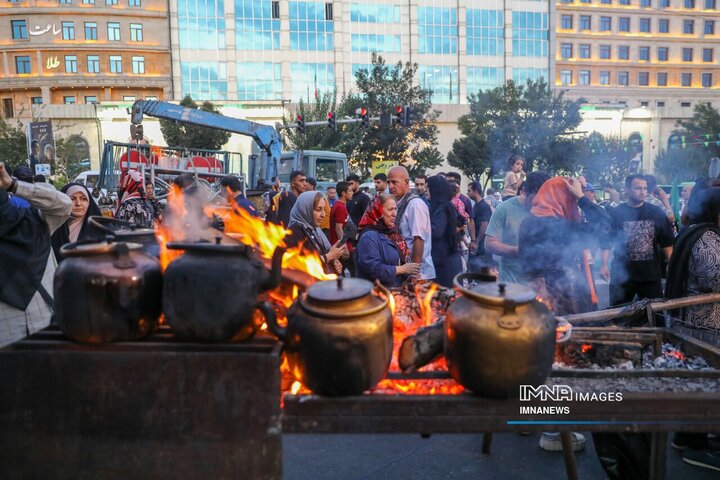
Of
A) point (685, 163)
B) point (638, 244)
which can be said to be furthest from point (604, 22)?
point (638, 244)

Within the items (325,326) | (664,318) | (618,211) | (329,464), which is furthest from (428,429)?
(618,211)

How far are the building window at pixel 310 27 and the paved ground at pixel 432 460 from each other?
145ft

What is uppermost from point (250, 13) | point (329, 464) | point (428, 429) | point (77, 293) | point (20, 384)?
point (250, 13)

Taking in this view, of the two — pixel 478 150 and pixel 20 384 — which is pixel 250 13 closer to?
pixel 478 150

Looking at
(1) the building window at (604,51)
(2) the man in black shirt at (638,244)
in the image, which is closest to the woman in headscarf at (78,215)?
(2) the man in black shirt at (638,244)

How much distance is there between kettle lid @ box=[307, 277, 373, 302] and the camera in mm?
2078

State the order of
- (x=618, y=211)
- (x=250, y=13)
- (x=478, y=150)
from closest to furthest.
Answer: (x=618, y=211), (x=478, y=150), (x=250, y=13)

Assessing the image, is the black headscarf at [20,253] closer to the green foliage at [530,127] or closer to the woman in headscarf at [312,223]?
the woman in headscarf at [312,223]

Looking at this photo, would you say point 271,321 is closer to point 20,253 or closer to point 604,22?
point 20,253

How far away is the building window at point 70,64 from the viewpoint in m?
44.8

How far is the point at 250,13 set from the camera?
4334cm

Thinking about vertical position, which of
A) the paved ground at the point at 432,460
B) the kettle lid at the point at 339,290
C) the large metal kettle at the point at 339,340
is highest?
the kettle lid at the point at 339,290

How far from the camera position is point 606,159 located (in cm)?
3700

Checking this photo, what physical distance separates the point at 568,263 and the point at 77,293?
12.5ft
